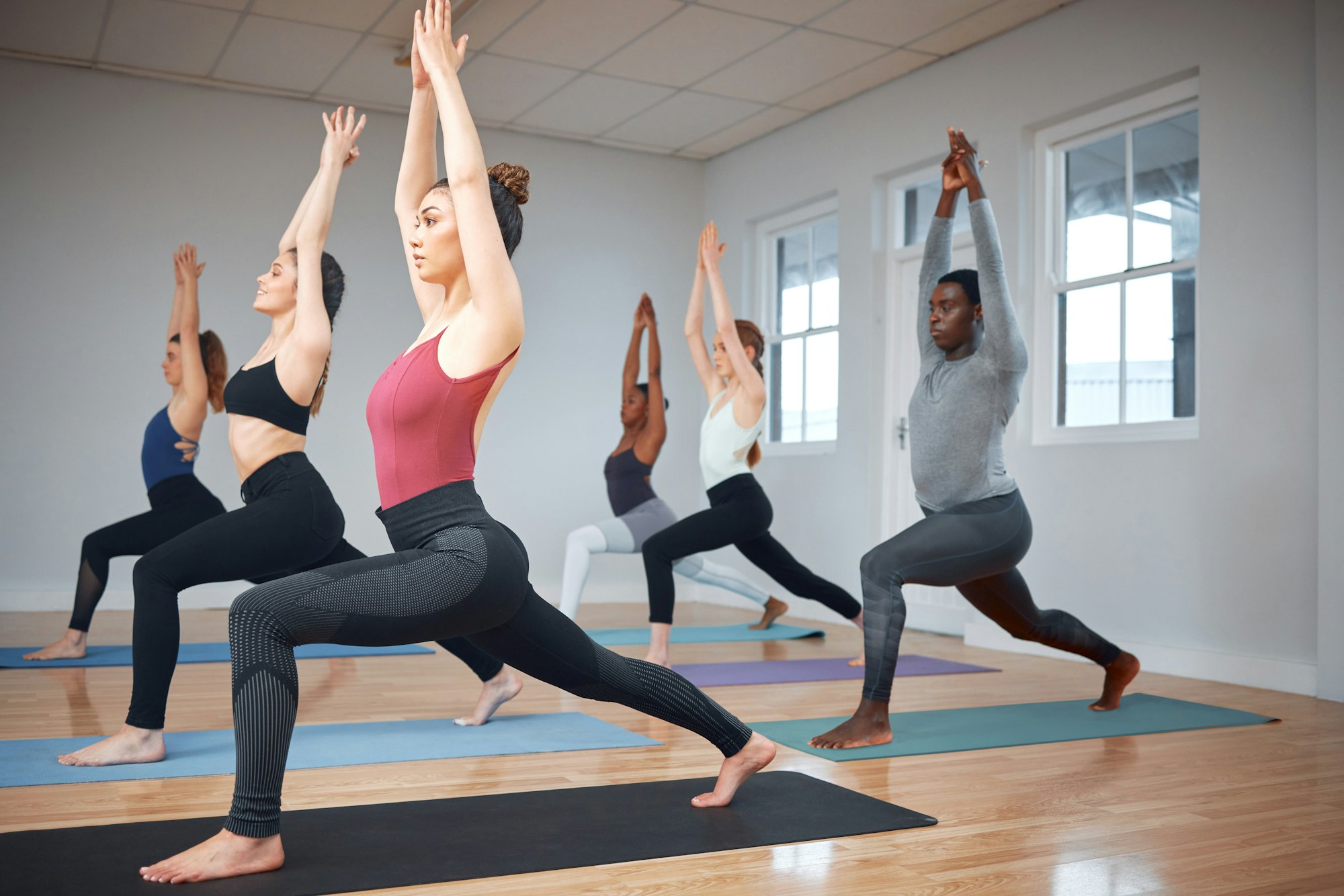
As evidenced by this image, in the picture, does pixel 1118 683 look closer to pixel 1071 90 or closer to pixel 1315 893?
pixel 1315 893

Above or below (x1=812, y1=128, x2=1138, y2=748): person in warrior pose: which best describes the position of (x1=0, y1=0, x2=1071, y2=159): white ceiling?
above

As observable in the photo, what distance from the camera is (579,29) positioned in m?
5.30

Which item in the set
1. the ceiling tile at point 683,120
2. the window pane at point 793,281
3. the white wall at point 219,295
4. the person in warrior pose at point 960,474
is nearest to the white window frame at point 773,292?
the window pane at point 793,281

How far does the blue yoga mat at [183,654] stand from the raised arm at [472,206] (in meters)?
→ 2.13

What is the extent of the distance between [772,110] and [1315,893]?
534 cm

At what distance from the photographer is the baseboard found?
383 cm

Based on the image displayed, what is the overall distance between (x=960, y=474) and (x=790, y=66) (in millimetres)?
3340

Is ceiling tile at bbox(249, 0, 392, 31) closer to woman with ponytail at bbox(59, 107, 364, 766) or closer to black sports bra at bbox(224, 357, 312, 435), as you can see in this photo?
woman with ponytail at bbox(59, 107, 364, 766)

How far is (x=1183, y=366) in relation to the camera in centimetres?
437

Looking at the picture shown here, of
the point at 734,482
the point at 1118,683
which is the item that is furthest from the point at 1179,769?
the point at 734,482

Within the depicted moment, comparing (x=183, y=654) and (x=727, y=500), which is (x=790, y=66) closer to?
(x=727, y=500)

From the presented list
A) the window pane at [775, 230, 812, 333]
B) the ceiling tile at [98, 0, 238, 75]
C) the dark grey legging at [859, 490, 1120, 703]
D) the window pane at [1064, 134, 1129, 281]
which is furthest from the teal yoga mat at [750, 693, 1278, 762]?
the ceiling tile at [98, 0, 238, 75]

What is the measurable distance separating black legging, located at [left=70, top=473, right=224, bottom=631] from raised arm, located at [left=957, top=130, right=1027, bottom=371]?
2583mm

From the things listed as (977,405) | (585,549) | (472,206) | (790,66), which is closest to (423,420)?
(472,206)
